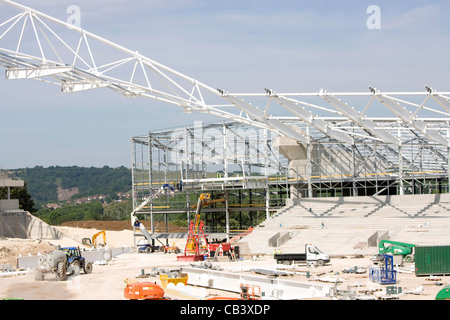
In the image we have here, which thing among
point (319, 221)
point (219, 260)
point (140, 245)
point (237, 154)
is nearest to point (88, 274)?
point (219, 260)

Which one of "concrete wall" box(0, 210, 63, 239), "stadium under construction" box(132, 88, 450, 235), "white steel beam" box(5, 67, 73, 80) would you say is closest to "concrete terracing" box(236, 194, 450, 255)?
"stadium under construction" box(132, 88, 450, 235)

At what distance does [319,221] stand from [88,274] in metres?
22.8

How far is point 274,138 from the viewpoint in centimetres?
5800

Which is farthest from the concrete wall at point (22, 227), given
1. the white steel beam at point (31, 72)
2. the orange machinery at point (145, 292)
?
the orange machinery at point (145, 292)

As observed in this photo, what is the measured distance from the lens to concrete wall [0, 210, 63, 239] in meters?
57.3

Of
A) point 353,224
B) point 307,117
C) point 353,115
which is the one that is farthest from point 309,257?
point 353,224

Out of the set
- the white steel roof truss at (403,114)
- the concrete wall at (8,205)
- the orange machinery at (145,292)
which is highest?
the white steel roof truss at (403,114)

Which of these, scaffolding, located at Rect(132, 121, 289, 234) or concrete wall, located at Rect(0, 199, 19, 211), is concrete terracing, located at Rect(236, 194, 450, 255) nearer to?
scaffolding, located at Rect(132, 121, 289, 234)

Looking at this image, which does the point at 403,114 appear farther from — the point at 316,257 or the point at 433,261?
the point at 433,261

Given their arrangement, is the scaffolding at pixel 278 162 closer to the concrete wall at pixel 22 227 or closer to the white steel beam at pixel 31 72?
the concrete wall at pixel 22 227

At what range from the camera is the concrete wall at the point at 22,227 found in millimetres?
57344

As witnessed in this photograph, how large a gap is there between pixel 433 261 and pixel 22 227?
41.0 meters

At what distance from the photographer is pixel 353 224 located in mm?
48594

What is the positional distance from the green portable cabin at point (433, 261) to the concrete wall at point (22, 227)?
1565 inches
